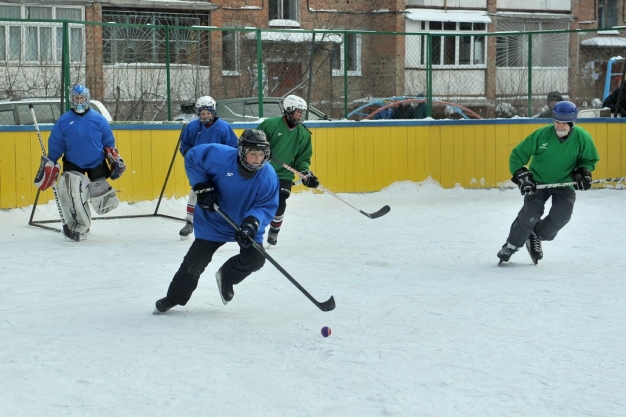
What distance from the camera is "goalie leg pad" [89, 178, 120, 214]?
9.05 m

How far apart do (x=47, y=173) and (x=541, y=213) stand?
4.38m

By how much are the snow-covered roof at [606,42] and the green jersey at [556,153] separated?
6242 millimetres

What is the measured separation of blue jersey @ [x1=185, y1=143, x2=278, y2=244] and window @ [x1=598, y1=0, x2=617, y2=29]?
28475 mm

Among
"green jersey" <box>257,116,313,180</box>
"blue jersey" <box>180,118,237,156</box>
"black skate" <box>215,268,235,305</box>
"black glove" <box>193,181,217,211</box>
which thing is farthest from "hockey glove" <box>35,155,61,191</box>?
"black glove" <box>193,181,217,211</box>

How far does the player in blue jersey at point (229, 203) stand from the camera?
17.8 feet

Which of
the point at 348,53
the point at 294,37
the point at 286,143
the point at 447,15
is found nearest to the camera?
the point at 286,143

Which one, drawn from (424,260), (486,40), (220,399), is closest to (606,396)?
(220,399)

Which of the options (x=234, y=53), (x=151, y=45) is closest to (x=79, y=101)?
(x=151, y=45)

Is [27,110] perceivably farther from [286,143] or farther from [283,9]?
[283,9]

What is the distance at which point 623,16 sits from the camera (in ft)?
105

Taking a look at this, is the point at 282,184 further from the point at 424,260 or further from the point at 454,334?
the point at 454,334

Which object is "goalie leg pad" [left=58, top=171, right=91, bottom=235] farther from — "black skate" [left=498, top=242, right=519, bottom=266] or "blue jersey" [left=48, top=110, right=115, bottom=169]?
"black skate" [left=498, top=242, right=519, bottom=266]

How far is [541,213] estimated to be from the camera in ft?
24.9

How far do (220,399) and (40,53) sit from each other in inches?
315
